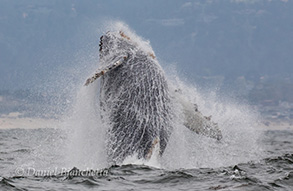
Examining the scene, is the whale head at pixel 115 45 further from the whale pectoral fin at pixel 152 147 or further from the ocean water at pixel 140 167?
the whale pectoral fin at pixel 152 147

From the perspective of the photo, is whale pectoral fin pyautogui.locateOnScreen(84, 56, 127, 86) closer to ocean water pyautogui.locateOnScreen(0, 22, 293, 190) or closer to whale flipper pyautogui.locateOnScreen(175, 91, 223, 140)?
ocean water pyautogui.locateOnScreen(0, 22, 293, 190)

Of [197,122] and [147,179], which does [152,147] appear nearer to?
[147,179]

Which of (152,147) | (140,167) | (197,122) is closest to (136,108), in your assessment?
(152,147)

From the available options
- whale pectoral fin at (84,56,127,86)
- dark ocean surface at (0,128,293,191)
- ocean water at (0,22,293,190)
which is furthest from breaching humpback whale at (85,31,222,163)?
dark ocean surface at (0,128,293,191)

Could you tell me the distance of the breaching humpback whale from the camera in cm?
947

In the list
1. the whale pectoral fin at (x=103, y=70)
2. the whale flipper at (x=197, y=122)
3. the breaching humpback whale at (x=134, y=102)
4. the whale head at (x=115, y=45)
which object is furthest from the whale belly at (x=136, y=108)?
Answer: the whale flipper at (x=197, y=122)

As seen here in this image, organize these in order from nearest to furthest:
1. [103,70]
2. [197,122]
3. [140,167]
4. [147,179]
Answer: [147,179], [140,167], [103,70], [197,122]

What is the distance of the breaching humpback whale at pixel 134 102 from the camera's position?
31.1 feet

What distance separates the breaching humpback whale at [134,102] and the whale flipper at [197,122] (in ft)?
0.15

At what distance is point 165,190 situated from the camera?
7.31 metres

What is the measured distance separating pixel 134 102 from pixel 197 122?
1.78 m

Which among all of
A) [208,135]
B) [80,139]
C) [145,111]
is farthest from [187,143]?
[80,139]

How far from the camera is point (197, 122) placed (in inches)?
426

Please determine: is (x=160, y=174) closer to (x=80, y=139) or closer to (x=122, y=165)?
Result: (x=122, y=165)
